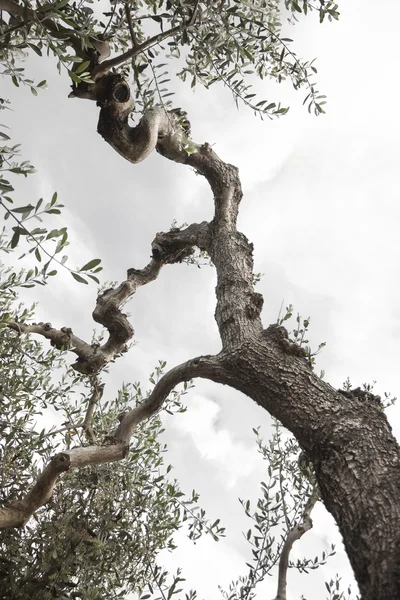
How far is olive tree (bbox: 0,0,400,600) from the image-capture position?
2740mm

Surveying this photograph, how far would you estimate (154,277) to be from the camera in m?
7.16

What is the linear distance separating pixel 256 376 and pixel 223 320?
918mm

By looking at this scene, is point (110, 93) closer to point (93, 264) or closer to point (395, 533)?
point (93, 264)

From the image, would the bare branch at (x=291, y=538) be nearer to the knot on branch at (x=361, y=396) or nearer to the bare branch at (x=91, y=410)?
the knot on branch at (x=361, y=396)

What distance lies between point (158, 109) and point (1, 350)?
3.72 metres

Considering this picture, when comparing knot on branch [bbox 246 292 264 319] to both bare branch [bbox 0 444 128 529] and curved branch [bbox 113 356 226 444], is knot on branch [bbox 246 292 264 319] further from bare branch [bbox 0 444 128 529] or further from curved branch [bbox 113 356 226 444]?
bare branch [bbox 0 444 128 529]

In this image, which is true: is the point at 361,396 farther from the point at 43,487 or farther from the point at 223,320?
the point at 43,487

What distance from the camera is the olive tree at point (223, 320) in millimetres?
2740

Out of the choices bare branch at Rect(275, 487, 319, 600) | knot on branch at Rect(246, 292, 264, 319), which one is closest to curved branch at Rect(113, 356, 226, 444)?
knot on branch at Rect(246, 292, 264, 319)

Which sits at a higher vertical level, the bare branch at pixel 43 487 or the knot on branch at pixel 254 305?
the knot on branch at pixel 254 305

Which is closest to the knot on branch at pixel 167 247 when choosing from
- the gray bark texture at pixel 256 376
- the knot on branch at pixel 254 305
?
the gray bark texture at pixel 256 376

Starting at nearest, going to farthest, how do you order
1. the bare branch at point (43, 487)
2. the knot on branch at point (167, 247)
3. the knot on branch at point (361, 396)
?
the knot on branch at point (361, 396) → the bare branch at point (43, 487) → the knot on branch at point (167, 247)

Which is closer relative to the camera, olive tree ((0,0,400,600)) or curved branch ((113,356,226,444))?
olive tree ((0,0,400,600))

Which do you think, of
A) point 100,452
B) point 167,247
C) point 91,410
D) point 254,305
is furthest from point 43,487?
point 167,247
